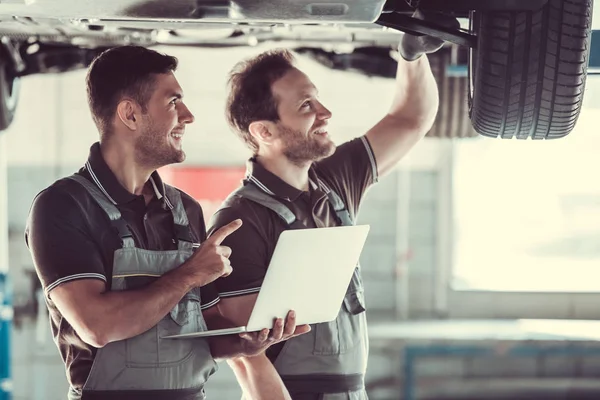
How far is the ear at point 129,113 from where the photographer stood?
166cm

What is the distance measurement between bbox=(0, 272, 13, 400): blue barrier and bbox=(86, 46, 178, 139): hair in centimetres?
254

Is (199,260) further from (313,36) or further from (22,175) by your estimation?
(22,175)

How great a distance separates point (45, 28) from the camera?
2.29 m

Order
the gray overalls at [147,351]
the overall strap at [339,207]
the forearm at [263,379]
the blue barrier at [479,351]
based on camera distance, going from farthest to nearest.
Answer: the blue barrier at [479,351] < the overall strap at [339,207] < the forearm at [263,379] < the gray overalls at [147,351]

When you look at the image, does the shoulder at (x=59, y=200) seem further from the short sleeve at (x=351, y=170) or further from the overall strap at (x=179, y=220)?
the short sleeve at (x=351, y=170)

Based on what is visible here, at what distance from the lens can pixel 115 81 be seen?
1681mm

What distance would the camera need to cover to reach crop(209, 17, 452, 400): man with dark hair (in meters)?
1.84

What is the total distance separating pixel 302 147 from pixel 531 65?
0.59 metres

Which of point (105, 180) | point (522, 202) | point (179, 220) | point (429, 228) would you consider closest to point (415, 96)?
point (179, 220)

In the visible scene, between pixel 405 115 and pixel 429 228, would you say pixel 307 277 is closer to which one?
pixel 405 115

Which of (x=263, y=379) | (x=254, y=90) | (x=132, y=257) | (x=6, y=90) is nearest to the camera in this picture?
(x=132, y=257)

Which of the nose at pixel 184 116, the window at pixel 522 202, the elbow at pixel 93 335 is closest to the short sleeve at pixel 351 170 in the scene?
the nose at pixel 184 116

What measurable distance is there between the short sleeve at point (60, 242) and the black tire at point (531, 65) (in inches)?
35.3

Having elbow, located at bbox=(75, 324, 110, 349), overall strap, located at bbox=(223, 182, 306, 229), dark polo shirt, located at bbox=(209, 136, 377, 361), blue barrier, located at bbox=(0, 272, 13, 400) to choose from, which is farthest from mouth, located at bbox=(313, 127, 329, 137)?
blue barrier, located at bbox=(0, 272, 13, 400)
